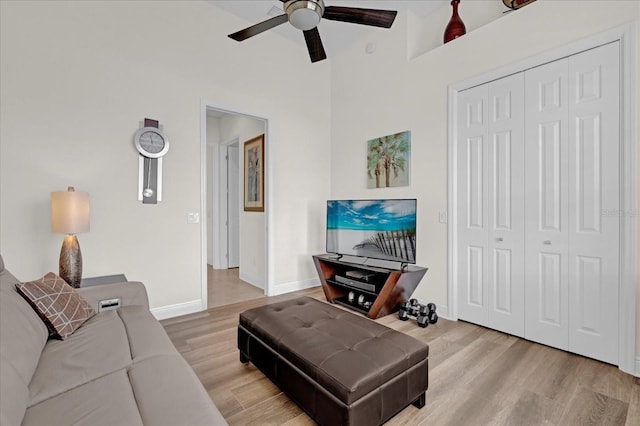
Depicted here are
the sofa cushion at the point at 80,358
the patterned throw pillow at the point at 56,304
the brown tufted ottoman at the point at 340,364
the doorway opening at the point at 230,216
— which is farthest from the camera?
the doorway opening at the point at 230,216

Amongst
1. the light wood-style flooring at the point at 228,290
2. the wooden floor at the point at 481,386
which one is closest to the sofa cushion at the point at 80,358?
the wooden floor at the point at 481,386

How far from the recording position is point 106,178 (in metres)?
2.71

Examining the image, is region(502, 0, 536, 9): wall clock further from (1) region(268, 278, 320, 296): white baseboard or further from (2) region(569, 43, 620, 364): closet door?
(1) region(268, 278, 320, 296): white baseboard

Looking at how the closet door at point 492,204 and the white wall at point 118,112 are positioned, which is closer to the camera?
the white wall at point 118,112

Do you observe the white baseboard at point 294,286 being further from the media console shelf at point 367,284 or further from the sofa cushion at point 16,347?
the sofa cushion at point 16,347

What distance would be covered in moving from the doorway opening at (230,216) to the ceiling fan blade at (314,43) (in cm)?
203

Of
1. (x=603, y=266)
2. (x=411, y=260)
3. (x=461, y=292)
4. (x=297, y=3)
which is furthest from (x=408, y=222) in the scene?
(x=297, y=3)

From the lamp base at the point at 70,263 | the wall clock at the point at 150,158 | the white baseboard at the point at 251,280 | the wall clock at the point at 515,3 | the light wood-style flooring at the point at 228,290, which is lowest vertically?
the light wood-style flooring at the point at 228,290

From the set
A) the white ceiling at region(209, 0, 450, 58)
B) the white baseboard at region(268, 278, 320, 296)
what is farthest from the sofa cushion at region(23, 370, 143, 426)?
the white ceiling at region(209, 0, 450, 58)

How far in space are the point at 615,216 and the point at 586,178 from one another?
0.32 metres

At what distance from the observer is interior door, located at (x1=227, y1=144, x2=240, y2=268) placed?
5.59 metres

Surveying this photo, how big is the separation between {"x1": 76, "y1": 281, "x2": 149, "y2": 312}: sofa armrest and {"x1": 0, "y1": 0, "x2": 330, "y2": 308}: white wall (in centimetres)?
78

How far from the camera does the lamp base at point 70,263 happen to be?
220cm

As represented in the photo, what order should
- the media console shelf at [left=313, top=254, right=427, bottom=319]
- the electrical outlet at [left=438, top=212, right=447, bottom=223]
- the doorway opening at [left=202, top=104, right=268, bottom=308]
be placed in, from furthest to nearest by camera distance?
the doorway opening at [left=202, top=104, right=268, bottom=308] < the electrical outlet at [left=438, top=212, right=447, bottom=223] < the media console shelf at [left=313, top=254, right=427, bottom=319]
